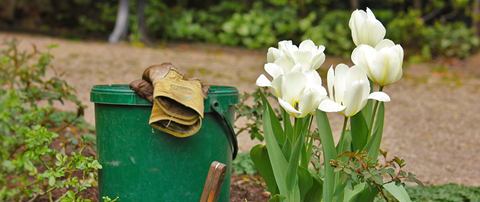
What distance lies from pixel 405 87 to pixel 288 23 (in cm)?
395

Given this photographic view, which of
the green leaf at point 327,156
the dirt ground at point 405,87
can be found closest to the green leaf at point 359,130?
the green leaf at point 327,156

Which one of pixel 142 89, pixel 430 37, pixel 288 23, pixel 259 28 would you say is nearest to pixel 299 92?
pixel 142 89

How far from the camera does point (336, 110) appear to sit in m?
1.32

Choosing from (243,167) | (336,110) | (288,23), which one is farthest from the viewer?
(288,23)

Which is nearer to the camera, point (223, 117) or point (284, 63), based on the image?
point (284, 63)

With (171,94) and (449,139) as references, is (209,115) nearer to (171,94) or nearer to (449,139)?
(171,94)

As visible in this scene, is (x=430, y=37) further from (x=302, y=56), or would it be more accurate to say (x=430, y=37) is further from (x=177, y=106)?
(x=177, y=106)

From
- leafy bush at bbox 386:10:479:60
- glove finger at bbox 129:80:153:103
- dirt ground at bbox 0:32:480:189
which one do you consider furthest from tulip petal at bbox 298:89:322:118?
leafy bush at bbox 386:10:479:60

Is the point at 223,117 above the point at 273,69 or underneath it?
underneath

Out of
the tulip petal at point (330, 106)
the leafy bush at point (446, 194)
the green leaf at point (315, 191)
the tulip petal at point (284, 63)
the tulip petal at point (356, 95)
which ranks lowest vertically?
the leafy bush at point (446, 194)

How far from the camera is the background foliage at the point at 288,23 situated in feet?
30.8

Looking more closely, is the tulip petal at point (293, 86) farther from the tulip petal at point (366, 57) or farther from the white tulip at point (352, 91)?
the tulip petal at point (366, 57)

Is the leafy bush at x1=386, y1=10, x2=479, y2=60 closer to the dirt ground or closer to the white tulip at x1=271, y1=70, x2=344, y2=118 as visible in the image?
the dirt ground

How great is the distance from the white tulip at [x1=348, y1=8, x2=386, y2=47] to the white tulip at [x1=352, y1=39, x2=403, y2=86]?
0.10m
